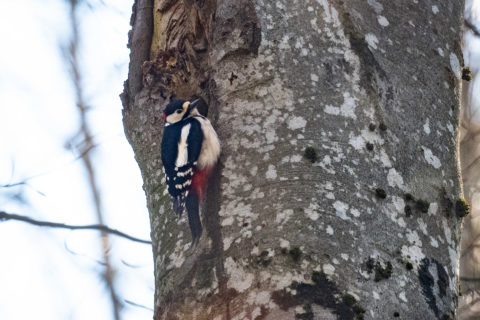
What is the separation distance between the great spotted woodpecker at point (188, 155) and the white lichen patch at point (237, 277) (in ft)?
0.72

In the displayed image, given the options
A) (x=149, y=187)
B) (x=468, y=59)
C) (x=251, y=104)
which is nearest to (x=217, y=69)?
(x=251, y=104)

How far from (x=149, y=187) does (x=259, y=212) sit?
68 cm

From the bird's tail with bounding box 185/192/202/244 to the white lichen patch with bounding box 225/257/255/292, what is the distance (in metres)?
0.21

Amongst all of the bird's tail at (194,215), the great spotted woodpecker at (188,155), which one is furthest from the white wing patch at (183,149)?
the bird's tail at (194,215)

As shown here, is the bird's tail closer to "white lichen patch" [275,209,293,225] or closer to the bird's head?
"white lichen patch" [275,209,293,225]

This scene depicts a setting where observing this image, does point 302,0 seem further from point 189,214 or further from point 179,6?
point 189,214

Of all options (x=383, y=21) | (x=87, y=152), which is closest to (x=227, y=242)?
(x=383, y=21)

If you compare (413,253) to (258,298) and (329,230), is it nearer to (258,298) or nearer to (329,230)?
(329,230)

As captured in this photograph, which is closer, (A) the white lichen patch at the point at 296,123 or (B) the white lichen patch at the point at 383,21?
(A) the white lichen patch at the point at 296,123

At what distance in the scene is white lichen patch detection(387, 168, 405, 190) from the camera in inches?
95.1

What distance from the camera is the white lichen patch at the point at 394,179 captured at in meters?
2.42

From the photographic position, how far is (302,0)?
9.33ft

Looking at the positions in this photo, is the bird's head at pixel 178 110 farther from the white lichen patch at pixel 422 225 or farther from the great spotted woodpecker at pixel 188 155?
the white lichen patch at pixel 422 225

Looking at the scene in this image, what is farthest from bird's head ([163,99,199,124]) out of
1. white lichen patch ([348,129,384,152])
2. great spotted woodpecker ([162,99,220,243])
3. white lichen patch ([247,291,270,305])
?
white lichen patch ([247,291,270,305])
